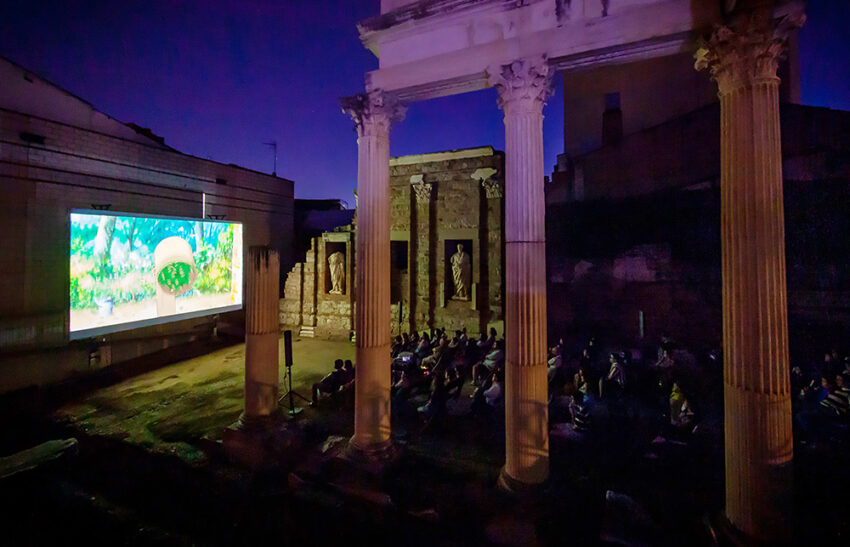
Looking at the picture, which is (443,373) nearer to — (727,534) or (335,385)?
(335,385)

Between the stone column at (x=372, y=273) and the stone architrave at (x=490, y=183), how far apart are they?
8642 millimetres

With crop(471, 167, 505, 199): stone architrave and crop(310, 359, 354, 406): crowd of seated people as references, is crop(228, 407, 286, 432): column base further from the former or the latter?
crop(471, 167, 505, 199): stone architrave

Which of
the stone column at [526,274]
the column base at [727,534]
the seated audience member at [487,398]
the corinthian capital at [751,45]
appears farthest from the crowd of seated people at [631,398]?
the corinthian capital at [751,45]

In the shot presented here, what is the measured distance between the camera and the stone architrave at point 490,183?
568 inches

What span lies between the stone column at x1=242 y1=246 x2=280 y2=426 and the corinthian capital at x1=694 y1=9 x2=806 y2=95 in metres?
7.70

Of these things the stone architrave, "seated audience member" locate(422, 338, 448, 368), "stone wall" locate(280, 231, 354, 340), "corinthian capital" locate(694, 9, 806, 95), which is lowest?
"seated audience member" locate(422, 338, 448, 368)

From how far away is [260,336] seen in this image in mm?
7469

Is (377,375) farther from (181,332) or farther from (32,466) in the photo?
(181,332)

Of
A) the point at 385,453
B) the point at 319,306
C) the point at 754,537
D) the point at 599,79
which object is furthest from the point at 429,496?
the point at 599,79

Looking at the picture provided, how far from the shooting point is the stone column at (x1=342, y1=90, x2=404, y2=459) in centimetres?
629

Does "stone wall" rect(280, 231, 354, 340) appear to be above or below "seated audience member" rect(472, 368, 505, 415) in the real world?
above

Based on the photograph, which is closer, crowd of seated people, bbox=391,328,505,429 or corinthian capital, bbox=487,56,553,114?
corinthian capital, bbox=487,56,553,114

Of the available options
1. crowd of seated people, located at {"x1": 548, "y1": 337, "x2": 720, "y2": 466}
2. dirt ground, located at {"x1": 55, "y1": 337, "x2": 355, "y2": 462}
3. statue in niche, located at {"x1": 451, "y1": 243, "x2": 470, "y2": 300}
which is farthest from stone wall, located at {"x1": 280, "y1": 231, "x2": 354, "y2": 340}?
crowd of seated people, located at {"x1": 548, "y1": 337, "x2": 720, "y2": 466}

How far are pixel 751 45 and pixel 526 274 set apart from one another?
3561 millimetres
